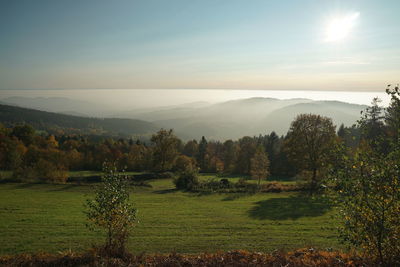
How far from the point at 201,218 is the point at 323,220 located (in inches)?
505

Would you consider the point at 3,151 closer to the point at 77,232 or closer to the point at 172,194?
the point at 172,194

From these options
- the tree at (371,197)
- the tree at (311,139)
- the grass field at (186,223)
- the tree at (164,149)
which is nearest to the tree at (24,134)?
the tree at (164,149)

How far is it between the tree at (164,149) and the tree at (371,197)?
60.2m

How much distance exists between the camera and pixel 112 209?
42.0ft

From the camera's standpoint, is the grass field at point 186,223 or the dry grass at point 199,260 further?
the grass field at point 186,223

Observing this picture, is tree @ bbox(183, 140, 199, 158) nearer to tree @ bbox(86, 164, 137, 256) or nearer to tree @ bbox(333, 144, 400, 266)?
tree @ bbox(86, 164, 137, 256)

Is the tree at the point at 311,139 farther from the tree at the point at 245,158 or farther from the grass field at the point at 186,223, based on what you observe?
the tree at the point at 245,158

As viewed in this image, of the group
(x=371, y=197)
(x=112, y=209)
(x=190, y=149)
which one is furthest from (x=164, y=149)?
(x=371, y=197)

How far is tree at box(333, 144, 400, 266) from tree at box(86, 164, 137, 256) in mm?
10053

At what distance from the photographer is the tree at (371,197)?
27.8 feet

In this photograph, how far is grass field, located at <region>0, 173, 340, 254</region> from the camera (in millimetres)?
18484

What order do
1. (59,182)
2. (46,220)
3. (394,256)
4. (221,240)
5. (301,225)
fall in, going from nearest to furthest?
(394,256) < (221,240) < (301,225) < (46,220) < (59,182)

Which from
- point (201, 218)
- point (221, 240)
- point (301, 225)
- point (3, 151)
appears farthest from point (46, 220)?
point (3, 151)

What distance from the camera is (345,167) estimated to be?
351 inches
